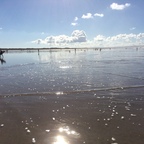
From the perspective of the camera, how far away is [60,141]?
8.20m

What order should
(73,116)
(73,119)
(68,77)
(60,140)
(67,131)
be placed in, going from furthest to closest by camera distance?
(68,77), (73,116), (73,119), (67,131), (60,140)

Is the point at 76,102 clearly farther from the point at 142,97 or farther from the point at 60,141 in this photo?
the point at 60,141

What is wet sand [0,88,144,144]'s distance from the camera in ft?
27.8

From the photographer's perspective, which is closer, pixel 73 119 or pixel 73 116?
pixel 73 119

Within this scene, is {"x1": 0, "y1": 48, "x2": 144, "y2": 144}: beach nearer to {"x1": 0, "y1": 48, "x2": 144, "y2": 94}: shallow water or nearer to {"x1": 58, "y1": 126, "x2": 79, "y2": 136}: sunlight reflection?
{"x1": 58, "y1": 126, "x2": 79, "y2": 136}: sunlight reflection

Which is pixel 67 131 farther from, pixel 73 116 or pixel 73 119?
pixel 73 116

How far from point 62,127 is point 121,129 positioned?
2.51 meters

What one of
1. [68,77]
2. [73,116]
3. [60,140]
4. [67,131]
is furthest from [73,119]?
[68,77]

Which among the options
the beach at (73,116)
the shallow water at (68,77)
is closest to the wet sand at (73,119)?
the beach at (73,116)

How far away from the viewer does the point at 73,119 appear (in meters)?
10.5

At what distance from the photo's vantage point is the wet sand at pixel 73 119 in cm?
848

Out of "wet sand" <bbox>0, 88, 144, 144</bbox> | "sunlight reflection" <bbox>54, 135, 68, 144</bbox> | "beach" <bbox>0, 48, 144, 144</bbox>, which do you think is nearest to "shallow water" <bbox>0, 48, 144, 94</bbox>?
"beach" <bbox>0, 48, 144, 144</bbox>

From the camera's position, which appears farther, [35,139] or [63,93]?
[63,93]

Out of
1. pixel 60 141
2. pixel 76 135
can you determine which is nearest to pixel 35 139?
pixel 60 141
